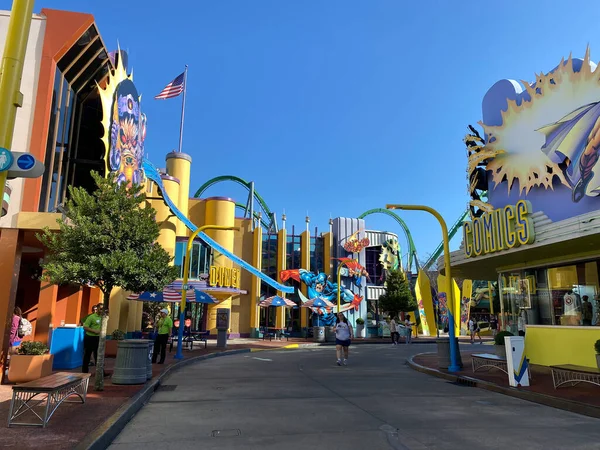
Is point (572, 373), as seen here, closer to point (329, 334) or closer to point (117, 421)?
point (117, 421)

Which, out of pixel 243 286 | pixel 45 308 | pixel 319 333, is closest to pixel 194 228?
pixel 243 286

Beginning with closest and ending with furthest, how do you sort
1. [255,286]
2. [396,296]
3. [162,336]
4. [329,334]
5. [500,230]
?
[500,230] < [162,336] < [329,334] < [255,286] < [396,296]

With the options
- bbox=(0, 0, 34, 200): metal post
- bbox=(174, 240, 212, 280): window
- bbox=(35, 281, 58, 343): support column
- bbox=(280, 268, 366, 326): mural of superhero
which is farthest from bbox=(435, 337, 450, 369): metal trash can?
bbox=(280, 268, 366, 326): mural of superhero

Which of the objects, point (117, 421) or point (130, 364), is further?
point (130, 364)

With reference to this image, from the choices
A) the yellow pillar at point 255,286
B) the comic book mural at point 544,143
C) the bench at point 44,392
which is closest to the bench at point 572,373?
the comic book mural at point 544,143

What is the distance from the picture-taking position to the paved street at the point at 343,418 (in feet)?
21.2

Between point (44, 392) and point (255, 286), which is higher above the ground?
point (255, 286)

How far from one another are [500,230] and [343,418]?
9148 mm

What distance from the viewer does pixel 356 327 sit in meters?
39.2

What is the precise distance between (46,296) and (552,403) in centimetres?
1269

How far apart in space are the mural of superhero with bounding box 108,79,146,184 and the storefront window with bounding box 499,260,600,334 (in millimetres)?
14073

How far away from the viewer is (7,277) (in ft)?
37.8

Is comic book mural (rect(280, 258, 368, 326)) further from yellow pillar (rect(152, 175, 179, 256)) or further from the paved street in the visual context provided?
the paved street

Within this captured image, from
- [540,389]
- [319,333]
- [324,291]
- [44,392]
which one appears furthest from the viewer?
[324,291]
